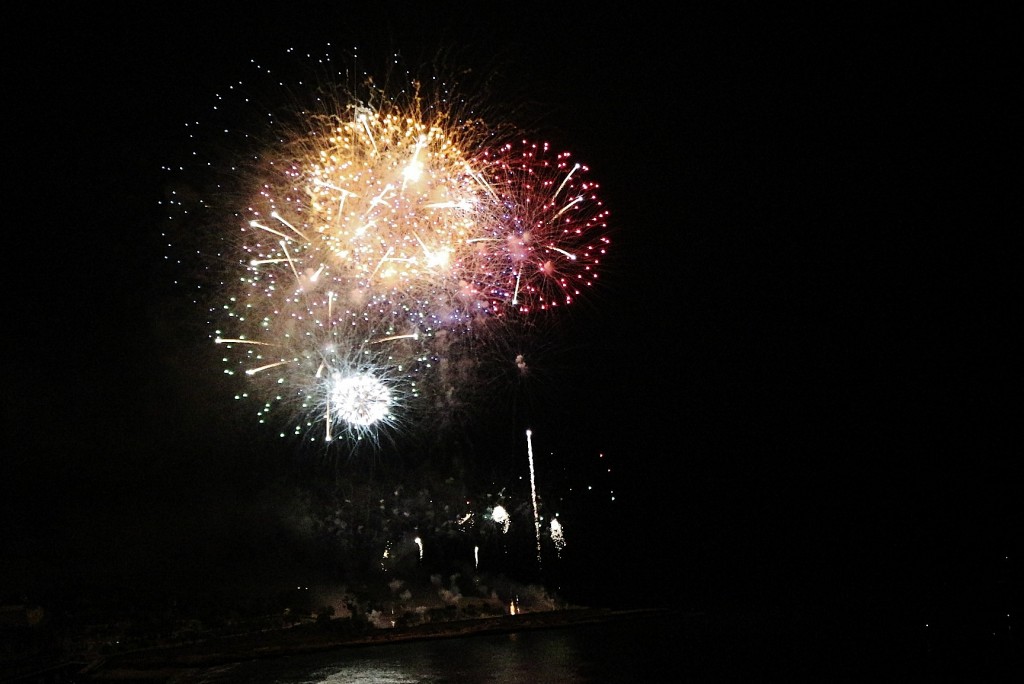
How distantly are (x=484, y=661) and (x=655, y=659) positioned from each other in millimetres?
2529

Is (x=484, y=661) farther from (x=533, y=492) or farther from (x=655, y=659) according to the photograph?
(x=533, y=492)

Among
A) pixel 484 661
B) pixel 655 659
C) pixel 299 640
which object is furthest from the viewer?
pixel 299 640

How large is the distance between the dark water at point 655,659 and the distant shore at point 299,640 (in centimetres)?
42

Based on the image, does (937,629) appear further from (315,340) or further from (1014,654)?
(315,340)

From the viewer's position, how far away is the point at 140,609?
55.3 ft

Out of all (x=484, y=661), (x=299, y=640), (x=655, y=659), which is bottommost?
(x=655, y=659)

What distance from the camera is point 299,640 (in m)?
13.6

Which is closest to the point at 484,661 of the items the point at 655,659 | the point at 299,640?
the point at 655,659

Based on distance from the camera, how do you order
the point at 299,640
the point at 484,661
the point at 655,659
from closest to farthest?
1. the point at 655,659
2. the point at 484,661
3. the point at 299,640

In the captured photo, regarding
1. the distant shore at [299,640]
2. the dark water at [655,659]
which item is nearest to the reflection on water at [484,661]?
the dark water at [655,659]

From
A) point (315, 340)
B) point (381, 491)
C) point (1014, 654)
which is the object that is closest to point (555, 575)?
point (381, 491)

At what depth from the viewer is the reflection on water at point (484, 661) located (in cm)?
947

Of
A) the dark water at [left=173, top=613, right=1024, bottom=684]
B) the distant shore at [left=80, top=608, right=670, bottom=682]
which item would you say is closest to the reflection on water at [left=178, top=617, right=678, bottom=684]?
the dark water at [left=173, top=613, right=1024, bottom=684]

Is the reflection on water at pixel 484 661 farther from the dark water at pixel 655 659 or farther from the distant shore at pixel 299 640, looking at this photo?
the distant shore at pixel 299 640
